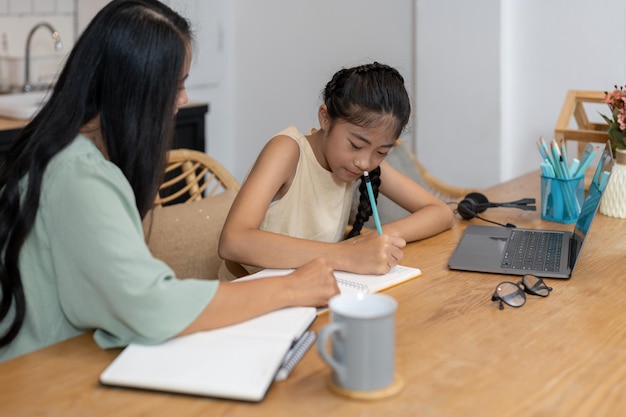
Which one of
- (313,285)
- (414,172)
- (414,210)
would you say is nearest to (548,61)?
(414,172)

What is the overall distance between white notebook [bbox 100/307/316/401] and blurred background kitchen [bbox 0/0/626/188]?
196 cm

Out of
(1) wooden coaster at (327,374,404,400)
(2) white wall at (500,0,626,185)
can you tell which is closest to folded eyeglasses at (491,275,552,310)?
(1) wooden coaster at (327,374,404,400)

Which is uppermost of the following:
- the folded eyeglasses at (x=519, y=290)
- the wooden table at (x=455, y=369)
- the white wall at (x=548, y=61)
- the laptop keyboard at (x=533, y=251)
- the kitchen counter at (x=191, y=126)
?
the white wall at (x=548, y=61)

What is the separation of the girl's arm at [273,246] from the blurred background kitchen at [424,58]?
1.41 metres

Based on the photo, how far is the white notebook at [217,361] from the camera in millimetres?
1066

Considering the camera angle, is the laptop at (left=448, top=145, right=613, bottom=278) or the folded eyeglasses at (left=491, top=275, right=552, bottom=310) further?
the laptop at (left=448, top=145, right=613, bottom=278)

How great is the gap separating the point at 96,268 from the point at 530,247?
990 millimetres

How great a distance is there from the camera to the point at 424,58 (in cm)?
332

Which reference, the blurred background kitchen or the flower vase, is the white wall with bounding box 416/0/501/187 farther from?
the flower vase

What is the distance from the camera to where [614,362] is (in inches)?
47.4

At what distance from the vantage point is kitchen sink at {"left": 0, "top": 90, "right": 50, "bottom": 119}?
2955 mm

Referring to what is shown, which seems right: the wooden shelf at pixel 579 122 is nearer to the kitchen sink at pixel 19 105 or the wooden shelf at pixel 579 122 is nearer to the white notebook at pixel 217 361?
the white notebook at pixel 217 361

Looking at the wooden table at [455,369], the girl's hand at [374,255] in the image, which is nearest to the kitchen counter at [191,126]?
the girl's hand at [374,255]

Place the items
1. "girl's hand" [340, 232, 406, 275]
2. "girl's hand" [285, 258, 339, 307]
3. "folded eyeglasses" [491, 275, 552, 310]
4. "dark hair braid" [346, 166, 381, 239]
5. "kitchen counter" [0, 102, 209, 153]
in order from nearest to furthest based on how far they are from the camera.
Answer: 1. "girl's hand" [285, 258, 339, 307]
2. "folded eyeglasses" [491, 275, 552, 310]
3. "girl's hand" [340, 232, 406, 275]
4. "dark hair braid" [346, 166, 381, 239]
5. "kitchen counter" [0, 102, 209, 153]
